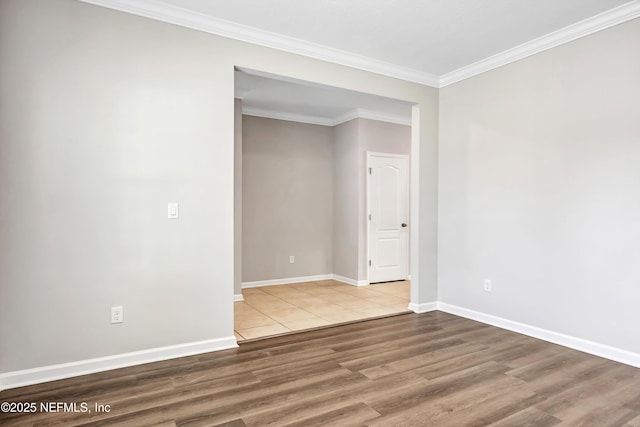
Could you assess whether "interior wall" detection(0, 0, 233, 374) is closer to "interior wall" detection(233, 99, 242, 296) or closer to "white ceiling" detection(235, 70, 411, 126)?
"white ceiling" detection(235, 70, 411, 126)

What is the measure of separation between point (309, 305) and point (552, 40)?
385cm

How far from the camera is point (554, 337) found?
11.4 feet

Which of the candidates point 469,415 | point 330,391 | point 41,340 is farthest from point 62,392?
point 469,415

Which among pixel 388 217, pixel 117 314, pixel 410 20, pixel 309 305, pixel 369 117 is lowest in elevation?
pixel 309 305

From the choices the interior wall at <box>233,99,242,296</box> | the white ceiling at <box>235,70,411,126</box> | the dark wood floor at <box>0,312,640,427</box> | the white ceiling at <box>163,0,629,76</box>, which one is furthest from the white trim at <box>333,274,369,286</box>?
the white ceiling at <box>163,0,629,76</box>

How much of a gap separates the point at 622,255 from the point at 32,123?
459 centimetres

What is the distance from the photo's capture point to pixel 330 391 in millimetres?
2521

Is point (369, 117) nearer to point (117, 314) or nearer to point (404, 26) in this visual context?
point (404, 26)

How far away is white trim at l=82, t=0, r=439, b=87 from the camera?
294cm

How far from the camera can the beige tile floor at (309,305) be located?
3982 millimetres

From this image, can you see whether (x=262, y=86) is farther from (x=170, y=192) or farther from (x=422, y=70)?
(x=170, y=192)

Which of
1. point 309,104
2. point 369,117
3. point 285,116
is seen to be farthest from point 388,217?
point 285,116

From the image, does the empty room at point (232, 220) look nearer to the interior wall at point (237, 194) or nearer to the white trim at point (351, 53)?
the white trim at point (351, 53)

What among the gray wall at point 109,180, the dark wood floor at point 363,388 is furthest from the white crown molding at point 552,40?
the dark wood floor at point 363,388
